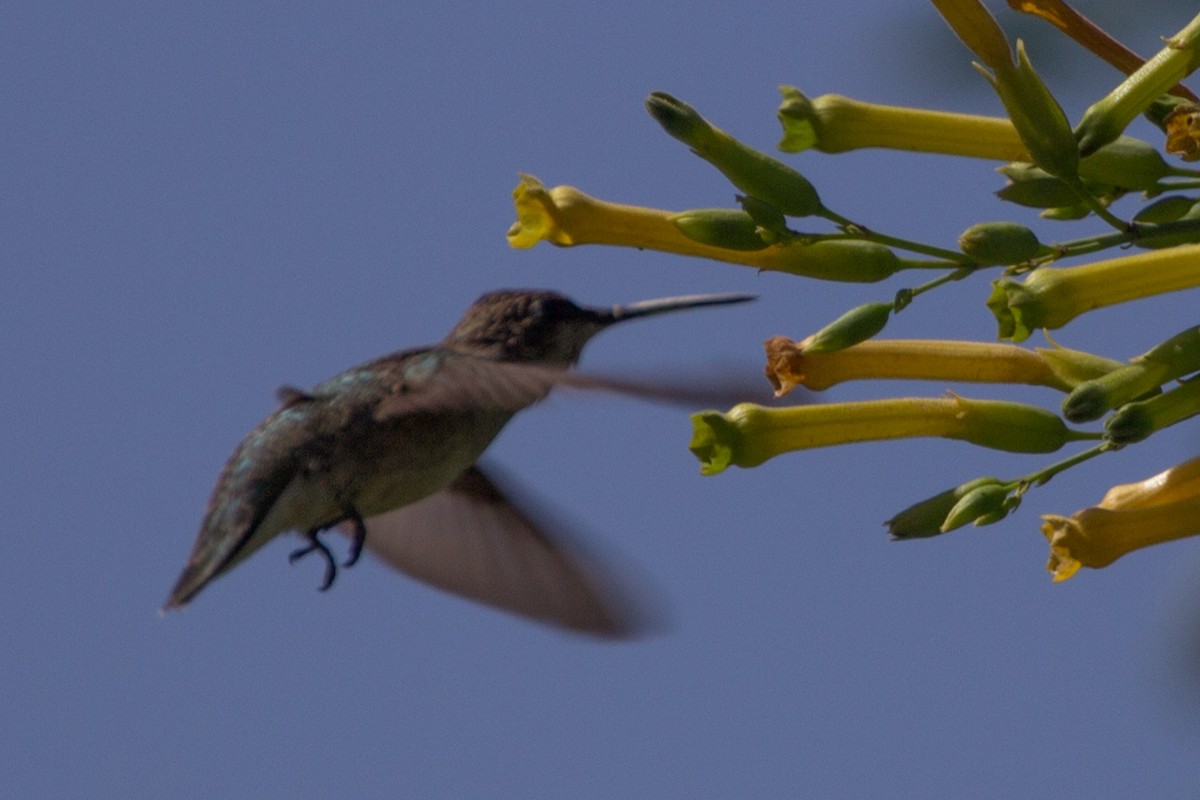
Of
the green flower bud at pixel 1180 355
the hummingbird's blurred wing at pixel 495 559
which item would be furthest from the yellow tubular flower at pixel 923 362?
the hummingbird's blurred wing at pixel 495 559

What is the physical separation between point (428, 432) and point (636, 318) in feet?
2.04

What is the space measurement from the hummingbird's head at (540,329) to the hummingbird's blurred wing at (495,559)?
403 millimetres

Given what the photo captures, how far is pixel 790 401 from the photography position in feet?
10.7

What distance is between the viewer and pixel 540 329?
424 cm

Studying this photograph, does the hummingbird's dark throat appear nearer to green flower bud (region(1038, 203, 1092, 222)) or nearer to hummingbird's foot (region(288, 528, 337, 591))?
hummingbird's foot (region(288, 528, 337, 591))

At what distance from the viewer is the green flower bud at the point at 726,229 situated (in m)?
2.90

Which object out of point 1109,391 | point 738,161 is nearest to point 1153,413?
point 1109,391

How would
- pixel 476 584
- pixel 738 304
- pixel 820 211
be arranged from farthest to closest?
pixel 476 584, pixel 738 304, pixel 820 211

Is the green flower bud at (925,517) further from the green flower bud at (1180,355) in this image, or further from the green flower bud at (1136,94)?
the green flower bud at (1136,94)

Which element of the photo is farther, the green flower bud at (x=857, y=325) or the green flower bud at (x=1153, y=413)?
the green flower bud at (x=857, y=325)

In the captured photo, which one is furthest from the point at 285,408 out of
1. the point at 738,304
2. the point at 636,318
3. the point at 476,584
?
the point at 738,304

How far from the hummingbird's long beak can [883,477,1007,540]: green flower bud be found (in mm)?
857

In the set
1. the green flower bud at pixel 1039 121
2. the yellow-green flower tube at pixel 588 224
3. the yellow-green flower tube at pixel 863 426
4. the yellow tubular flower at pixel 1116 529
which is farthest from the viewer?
the yellow-green flower tube at pixel 588 224

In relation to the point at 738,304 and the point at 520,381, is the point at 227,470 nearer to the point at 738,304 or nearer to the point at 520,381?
the point at 520,381
